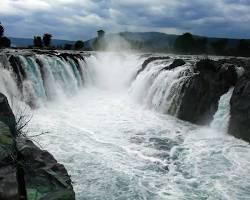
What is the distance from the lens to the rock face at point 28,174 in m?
7.73

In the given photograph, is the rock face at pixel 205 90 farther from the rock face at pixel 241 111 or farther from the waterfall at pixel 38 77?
the waterfall at pixel 38 77

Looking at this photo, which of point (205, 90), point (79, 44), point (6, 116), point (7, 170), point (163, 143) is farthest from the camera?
point (79, 44)

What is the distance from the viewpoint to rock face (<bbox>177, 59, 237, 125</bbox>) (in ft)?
68.5

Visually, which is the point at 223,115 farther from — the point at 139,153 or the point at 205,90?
the point at 139,153

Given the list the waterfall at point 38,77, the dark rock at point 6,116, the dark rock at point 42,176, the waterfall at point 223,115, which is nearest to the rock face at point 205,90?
the waterfall at point 223,115

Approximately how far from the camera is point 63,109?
23594mm

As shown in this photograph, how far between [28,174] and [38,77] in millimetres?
16525

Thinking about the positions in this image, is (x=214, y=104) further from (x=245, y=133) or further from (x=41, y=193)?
(x=41, y=193)

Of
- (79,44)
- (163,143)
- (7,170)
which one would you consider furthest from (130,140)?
(79,44)

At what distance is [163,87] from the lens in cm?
2383

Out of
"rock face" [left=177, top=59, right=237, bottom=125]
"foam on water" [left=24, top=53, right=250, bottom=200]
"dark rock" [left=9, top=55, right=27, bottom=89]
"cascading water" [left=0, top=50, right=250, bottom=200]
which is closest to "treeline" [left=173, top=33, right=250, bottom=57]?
"cascading water" [left=0, top=50, right=250, bottom=200]

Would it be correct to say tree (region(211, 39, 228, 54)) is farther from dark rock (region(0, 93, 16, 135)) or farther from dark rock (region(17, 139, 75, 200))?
dark rock (region(17, 139, 75, 200))

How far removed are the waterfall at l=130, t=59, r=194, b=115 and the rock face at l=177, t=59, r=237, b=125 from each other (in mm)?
535

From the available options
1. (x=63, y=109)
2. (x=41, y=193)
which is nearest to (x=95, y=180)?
(x=41, y=193)
